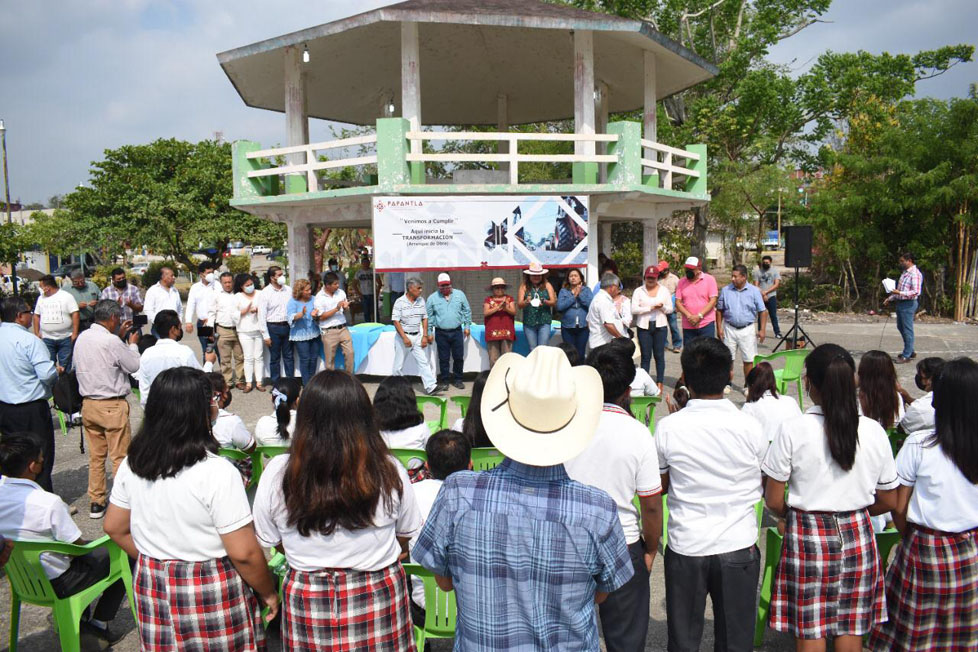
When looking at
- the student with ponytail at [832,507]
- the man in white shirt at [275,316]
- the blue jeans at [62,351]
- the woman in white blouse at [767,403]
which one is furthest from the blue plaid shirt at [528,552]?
the blue jeans at [62,351]

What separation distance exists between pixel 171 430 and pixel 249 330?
7.71m

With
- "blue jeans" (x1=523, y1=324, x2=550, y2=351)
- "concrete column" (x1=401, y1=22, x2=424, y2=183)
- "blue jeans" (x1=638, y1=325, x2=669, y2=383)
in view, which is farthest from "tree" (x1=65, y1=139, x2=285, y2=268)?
"blue jeans" (x1=638, y1=325, x2=669, y2=383)

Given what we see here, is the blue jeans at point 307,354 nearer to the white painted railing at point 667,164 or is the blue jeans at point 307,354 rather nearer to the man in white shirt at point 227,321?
the man in white shirt at point 227,321

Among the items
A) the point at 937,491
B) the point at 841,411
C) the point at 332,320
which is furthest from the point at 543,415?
the point at 332,320

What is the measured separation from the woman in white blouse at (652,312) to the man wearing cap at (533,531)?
→ 7.23 m

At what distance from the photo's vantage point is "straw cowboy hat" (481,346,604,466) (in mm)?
1994

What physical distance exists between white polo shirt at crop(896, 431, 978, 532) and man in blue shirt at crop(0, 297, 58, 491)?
561cm

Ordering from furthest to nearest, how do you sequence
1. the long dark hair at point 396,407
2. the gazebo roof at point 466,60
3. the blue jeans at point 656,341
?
the gazebo roof at point 466,60 < the blue jeans at point 656,341 < the long dark hair at point 396,407

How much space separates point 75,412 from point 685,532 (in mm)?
6261

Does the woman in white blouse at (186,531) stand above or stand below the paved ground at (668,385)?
above

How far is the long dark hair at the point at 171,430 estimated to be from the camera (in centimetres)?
262

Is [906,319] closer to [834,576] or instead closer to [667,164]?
[667,164]

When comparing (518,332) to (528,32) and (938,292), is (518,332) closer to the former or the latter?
(528,32)

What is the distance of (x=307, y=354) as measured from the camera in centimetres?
984
